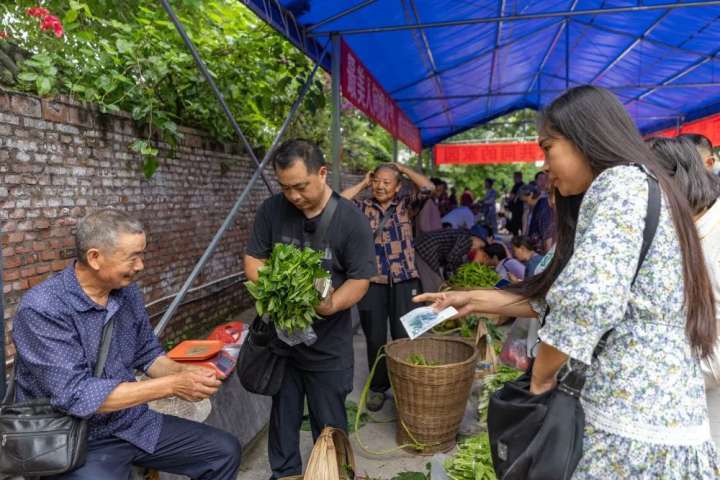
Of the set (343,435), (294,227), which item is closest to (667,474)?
(343,435)

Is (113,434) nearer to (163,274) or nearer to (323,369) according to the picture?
(323,369)

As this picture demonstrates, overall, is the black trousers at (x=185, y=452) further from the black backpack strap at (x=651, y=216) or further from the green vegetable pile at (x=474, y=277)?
the green vegetable pile at (x=474, y=277)

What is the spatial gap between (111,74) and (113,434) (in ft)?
9.35

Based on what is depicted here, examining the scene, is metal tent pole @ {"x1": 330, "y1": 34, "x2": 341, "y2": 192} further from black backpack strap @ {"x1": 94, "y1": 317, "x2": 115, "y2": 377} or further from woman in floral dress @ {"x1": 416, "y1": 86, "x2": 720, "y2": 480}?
woman in floral dress @ {"x1": 416, "y1": 86, "x2": 720, "y2": 480}


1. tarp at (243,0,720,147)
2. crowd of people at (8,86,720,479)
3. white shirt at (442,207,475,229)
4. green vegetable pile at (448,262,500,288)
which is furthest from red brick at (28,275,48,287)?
white shirt at (442,207,475,229)

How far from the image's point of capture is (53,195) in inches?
132

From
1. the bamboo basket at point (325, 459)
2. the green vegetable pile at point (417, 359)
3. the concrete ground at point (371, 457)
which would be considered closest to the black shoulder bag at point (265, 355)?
the bamboo basket at point (325, 459)

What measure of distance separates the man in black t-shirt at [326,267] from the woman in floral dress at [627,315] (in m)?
1.32

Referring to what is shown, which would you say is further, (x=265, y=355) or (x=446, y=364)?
(x=446, y=364)

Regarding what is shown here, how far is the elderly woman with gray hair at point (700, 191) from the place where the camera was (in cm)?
220

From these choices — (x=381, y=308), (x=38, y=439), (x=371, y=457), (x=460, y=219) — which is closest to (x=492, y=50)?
(x=460, y=219)

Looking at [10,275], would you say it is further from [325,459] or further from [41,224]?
[325,459]

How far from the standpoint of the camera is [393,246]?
13.1ft

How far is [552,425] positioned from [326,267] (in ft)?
4.94
